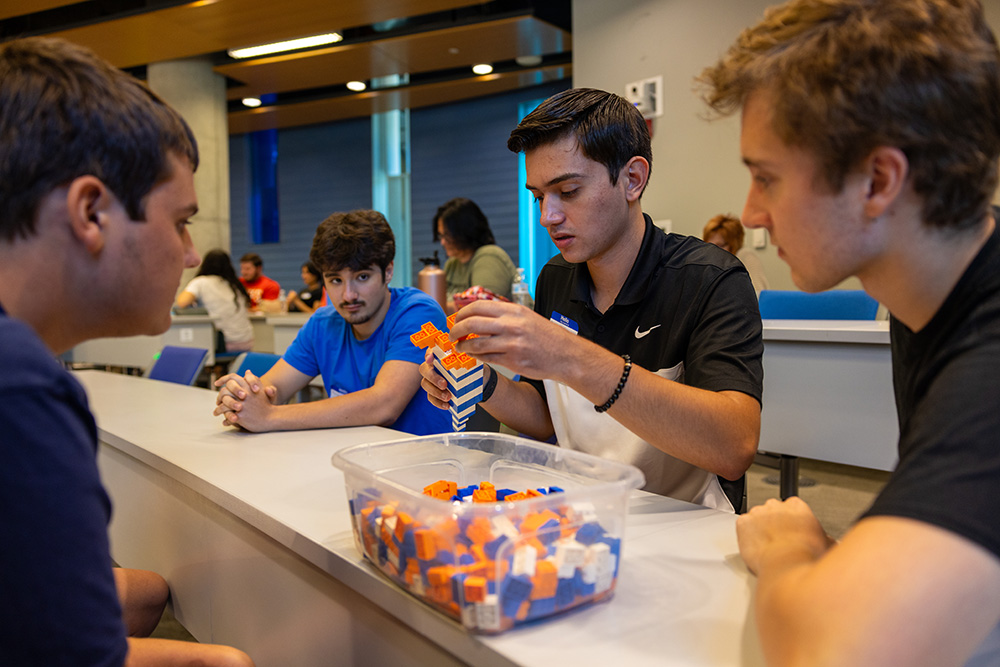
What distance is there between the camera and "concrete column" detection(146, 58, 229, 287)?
6.98 m

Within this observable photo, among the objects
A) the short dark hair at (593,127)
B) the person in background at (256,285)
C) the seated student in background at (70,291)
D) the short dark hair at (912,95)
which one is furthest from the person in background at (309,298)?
the short dark hair at (912,95)

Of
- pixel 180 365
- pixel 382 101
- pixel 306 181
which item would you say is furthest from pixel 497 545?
pixel 306 181

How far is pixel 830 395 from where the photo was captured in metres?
2.31

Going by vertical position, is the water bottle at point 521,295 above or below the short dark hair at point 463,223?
below

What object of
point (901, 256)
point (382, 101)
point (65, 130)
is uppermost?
point (382, 101)

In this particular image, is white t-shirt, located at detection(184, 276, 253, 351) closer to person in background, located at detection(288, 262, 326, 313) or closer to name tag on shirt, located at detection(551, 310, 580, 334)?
person in background, located at detection(288, 262, 326, 313)

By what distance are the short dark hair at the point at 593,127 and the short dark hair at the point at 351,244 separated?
0.80 metres

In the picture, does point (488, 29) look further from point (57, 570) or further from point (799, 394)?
point (57, 570)

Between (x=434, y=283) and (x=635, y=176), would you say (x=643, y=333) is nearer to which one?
(x=635, y=176)

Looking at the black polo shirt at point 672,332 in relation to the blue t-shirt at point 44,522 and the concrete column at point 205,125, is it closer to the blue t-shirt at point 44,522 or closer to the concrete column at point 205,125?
the blue t-shirt at point 44,522

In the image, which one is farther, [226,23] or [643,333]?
[226,23]

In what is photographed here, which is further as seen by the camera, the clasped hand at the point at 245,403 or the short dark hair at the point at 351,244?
the short dark hair at the point at 351,244

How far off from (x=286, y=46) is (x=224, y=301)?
272 cm

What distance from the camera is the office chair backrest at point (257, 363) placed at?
9.26 feet
